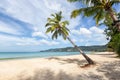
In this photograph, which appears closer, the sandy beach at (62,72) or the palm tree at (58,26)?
the sandy beach at (62,72)

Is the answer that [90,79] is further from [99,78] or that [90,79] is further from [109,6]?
[109,6]

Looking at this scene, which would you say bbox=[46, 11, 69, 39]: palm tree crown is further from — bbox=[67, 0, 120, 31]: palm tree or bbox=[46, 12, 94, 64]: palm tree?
bbox=[67, 0, 120, 31]: palm tree

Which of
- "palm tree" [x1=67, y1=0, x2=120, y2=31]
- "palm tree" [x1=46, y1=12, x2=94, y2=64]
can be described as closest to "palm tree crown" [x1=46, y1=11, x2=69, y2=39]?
"palm tree" [x1=46, y1=12, x2=94, y2=64]

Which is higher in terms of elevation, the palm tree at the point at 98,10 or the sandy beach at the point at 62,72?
the palm tree at the point at 98,10

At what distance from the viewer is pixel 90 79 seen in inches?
458

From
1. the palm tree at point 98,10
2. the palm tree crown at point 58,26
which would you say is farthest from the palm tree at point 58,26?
the palm tree at point 98,10

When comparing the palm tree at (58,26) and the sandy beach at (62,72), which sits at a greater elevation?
the palm tree at (58,26)

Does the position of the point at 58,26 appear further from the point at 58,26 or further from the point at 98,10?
the point at 98,10

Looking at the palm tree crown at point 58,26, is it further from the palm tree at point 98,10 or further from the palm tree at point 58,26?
the palm tree at point 98,10

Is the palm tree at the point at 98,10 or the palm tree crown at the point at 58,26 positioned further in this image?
the palm tree crown at the point at 58,26

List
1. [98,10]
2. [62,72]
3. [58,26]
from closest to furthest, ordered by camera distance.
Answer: [98,10] < [62,72] < [58,26]

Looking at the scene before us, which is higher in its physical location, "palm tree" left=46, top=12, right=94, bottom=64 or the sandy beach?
"palm tree" left=46, top=12, right=94, bottom=64

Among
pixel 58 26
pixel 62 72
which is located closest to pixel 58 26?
pixel 58 26

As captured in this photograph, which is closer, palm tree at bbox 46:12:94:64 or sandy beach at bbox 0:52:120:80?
sandy beach at bbox 0:52:120:80
